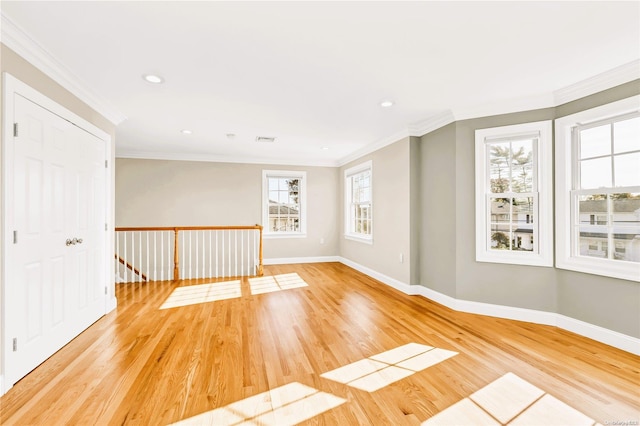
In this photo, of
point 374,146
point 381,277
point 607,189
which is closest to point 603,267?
point 607,189

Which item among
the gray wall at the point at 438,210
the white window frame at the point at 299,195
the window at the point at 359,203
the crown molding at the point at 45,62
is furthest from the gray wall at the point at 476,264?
the crown molding at the point at 45,62

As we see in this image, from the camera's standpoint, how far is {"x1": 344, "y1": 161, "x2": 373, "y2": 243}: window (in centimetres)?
584

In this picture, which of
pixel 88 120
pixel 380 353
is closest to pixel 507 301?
pixel 380 353

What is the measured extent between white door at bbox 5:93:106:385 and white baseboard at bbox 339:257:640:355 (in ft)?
13.4

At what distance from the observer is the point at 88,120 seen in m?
3.11

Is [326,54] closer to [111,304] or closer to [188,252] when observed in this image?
[111,304]

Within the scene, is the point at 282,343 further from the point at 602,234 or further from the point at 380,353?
the point at 602,234

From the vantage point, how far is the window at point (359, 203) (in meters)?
5.84

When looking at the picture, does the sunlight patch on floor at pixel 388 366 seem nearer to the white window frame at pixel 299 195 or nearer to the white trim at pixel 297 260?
the white trim at pixel 297 260

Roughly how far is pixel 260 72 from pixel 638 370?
3.90 meters

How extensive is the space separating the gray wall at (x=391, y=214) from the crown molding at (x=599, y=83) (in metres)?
1.82

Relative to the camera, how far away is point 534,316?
3.24m


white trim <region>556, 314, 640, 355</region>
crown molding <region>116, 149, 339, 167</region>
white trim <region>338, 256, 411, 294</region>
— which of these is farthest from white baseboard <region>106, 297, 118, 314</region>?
white trim <region>556, 314, 640, 355</region>

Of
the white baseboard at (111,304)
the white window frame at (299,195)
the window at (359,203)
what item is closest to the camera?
the white baseboard at (111,304)
